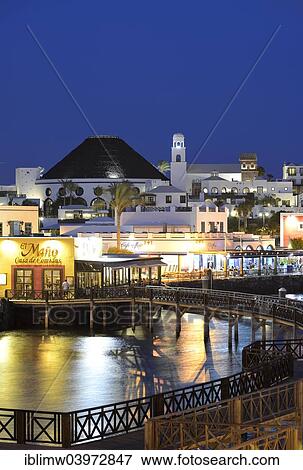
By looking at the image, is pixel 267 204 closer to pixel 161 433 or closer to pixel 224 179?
pixel 224 179

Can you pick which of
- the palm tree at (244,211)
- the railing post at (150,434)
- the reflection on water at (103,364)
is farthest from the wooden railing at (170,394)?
the palm tree at (244,211)

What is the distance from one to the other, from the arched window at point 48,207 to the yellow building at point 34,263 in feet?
284

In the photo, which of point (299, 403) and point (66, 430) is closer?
point (299, 403)

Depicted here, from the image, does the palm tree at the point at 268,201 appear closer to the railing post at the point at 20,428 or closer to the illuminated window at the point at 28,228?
the illuminated window at the point at 28,228

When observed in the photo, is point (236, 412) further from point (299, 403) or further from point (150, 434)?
point (299, 403)

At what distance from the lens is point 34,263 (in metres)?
60.8

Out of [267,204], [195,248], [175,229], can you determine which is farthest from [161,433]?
[267,204]

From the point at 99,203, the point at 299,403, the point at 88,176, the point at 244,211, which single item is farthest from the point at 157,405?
the point at 88,176

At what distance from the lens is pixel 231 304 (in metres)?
50.0

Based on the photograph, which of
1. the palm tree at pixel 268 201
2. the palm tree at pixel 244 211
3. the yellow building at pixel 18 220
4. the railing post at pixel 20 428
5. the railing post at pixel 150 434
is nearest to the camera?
the railing post at pixel 150 434

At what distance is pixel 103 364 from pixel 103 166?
143360 mm

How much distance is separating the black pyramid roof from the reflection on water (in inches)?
4861

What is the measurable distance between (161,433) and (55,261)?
1600 inches

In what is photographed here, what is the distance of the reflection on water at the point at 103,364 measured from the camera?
37281mm
